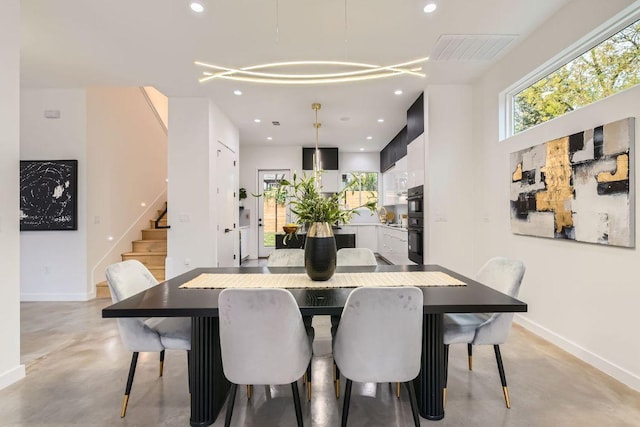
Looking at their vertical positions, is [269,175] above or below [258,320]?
above

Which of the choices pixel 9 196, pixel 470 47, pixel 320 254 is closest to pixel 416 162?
pixel 470 47

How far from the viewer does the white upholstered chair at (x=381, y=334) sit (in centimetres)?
139

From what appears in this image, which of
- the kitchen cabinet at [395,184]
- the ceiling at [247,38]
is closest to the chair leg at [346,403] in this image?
the ceiling at [247,38]

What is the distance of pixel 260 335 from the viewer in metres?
1.39

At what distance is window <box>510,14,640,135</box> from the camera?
2.23 metres

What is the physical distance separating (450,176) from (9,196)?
4380 mm

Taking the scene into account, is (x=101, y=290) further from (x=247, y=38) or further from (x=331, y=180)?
(x=331, y=180)

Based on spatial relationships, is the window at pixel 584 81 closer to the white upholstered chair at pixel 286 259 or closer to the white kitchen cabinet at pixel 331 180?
the white upholstered chair at pixel 286 259

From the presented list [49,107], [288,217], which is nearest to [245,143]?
[288,217]

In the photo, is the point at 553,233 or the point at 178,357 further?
the point at 553,233

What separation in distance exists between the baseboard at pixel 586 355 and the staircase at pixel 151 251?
16.2 ft

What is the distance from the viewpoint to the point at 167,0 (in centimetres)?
246

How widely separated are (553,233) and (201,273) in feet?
9.90

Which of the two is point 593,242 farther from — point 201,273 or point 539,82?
point 201,273
